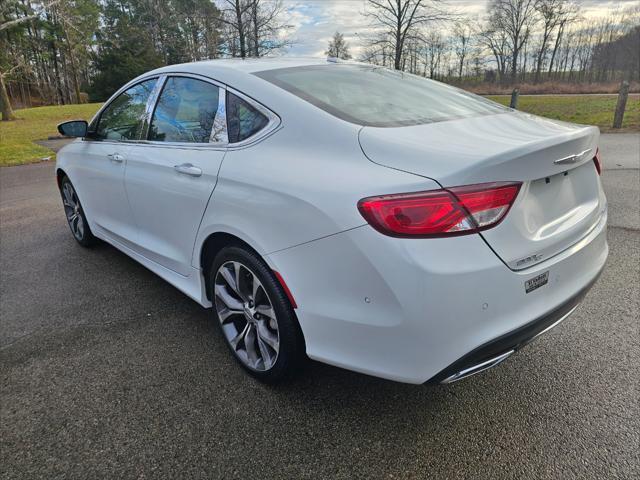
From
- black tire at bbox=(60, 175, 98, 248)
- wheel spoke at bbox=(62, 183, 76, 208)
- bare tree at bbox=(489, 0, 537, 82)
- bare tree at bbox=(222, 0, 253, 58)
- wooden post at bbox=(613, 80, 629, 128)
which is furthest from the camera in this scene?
bare tree at bbox=(489, 0, 537, 82)

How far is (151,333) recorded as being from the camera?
9.75 ft

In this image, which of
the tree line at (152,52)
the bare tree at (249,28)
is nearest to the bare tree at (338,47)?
the tree line at (152,52)

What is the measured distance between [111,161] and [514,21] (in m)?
54.1

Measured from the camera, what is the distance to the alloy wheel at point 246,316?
2.24m

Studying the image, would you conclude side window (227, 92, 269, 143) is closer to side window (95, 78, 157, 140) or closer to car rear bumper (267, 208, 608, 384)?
car rear bumper (267, 208, 608, 384)

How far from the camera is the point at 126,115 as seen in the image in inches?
136

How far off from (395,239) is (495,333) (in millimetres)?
517

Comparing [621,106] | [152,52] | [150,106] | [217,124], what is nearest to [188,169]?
[217,124]

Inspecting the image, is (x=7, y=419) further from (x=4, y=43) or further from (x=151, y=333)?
(x=4, y=43)

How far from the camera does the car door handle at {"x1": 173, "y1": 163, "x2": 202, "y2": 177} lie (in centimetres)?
246

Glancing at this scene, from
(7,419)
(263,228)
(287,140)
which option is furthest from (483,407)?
(7,419)

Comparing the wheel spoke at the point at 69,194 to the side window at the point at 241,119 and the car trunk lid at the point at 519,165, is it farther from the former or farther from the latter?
the car trunk lid at the point at 519,165

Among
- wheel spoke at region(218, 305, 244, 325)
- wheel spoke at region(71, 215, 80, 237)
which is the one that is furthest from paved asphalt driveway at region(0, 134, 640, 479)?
wheel spoke at region(71, 215, 80, 237)

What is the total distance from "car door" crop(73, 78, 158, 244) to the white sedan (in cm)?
49
